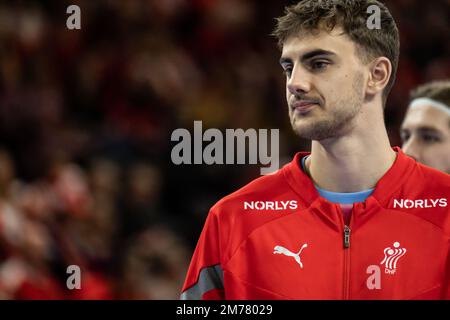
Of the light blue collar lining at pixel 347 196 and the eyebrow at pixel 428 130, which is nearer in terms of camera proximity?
the light blue collar lining at pixel 347 196

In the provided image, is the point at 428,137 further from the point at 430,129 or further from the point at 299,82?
the point at 299,82

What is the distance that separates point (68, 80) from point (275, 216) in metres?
4.05

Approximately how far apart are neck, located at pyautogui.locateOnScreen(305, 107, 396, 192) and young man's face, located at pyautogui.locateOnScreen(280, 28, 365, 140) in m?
0.05

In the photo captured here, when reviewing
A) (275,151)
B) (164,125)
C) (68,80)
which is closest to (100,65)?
(68,80)

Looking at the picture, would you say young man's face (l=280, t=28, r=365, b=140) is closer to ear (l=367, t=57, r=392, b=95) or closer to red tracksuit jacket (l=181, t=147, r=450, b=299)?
ear (l=367, t=57, r=392, b=95)

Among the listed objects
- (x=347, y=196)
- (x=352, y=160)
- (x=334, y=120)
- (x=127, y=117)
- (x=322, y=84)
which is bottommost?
(x=347, y=196)

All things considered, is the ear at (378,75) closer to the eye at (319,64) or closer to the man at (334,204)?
the man at (334,204)

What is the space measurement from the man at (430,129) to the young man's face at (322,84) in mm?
1101

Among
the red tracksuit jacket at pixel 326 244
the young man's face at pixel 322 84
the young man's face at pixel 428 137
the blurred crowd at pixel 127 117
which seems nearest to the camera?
the red tracksuit jacket at pixel 326 244

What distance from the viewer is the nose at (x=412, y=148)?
3.87 metres

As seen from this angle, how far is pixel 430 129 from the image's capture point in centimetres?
391

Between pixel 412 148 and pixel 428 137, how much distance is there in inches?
3.3

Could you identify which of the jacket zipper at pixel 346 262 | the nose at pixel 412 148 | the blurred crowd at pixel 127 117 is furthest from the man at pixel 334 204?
the blurred crowd at pixel 127 117

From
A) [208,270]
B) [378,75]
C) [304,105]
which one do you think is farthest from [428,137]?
[208,270]
